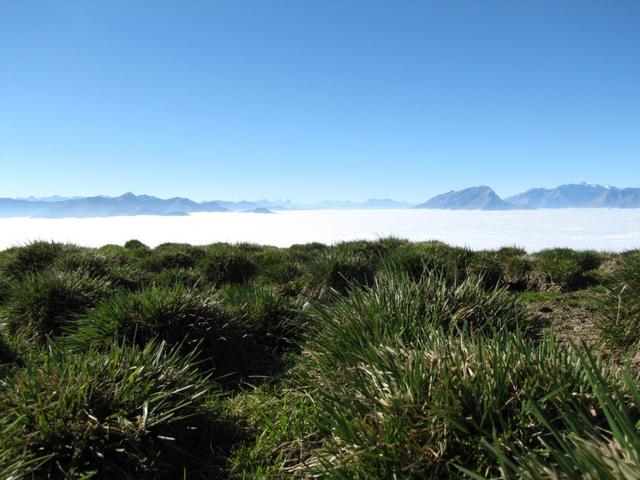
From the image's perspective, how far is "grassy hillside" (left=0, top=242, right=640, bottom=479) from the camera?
72.7 inches

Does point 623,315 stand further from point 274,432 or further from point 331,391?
point 274,432

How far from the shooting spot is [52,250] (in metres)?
8.86

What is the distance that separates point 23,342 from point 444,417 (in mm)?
5331

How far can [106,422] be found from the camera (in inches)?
93.6

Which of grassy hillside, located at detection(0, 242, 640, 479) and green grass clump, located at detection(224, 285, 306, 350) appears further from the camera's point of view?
green grass clump, located at detection(224, 285, 306, 350)

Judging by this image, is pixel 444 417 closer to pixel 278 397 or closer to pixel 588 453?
pixel 588 453

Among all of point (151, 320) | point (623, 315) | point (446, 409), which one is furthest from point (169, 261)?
point (446, 409)

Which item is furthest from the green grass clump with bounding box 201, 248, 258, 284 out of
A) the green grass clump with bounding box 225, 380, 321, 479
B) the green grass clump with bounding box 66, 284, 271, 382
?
the green grass clump with bounding box 225, 380, 321, 479

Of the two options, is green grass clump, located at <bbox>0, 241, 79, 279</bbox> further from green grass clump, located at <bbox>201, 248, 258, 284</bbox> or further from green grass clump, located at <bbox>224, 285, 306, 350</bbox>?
green grass clump, located at <bbox>224, 285, 306, 350</bbox>

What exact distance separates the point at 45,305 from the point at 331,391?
4995mm

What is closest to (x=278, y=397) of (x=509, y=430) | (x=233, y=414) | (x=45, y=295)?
(x=233, y=414)

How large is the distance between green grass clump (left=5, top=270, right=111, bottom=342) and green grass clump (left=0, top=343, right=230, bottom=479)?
284 centimetres

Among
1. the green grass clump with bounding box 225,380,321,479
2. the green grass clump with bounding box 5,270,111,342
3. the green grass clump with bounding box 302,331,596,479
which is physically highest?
the green grass clump with bounding box 302,331,596,479

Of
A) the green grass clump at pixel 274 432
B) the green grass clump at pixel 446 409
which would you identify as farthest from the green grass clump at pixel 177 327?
the green grass clump at pixel 446 409
